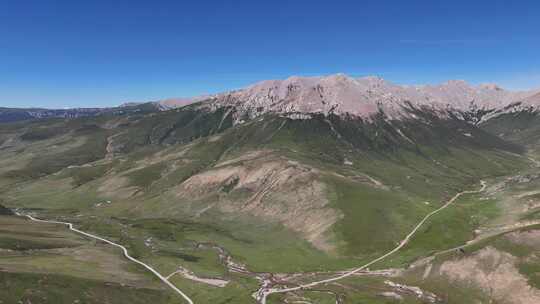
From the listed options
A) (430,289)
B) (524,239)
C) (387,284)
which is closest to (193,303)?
(387,284)

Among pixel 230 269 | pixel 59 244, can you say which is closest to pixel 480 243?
pixel 230 269

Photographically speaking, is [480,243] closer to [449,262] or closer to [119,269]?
[449,262]

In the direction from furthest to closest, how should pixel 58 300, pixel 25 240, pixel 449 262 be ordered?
1. pixel 25 240
2. pixel 449 262
3. pixel 58 300

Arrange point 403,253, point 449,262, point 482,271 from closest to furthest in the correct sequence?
1. point 482,271
2. point 449,262
3. point 403,253

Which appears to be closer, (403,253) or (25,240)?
(25,240)

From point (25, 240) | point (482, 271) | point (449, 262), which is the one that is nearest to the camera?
point (482, 271)

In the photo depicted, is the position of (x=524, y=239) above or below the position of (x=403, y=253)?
above

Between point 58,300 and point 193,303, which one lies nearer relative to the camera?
point 58,300

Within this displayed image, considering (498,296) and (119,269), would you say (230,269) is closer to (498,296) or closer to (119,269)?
(119,269)

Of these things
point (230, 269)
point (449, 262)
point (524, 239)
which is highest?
point (524, 239)
